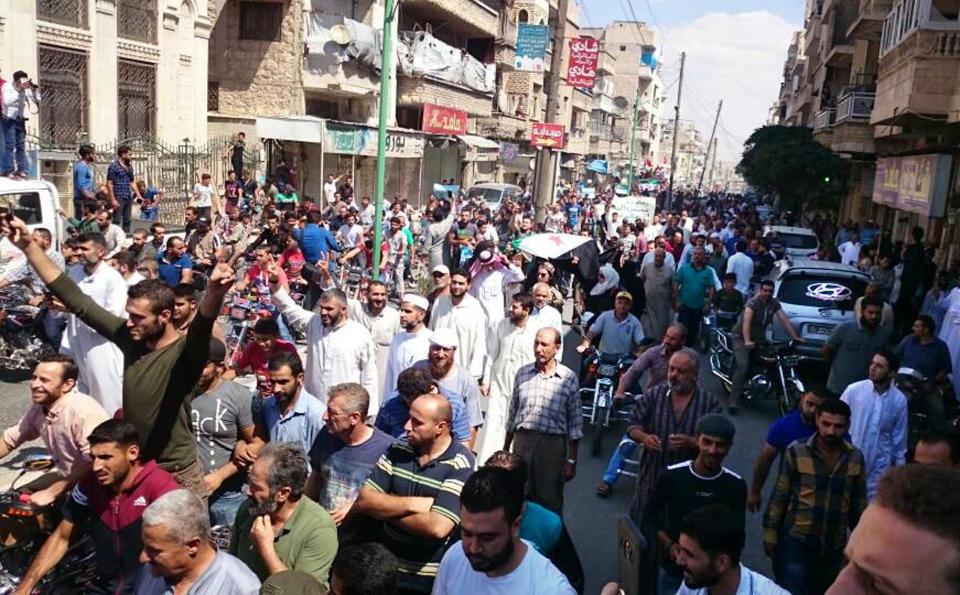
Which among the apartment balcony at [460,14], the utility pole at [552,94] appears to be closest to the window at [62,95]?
the utility pole at [552,94]

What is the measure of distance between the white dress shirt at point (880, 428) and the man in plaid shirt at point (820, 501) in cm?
121

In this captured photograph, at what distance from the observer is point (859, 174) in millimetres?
35812

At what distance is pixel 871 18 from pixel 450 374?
25.0 metres

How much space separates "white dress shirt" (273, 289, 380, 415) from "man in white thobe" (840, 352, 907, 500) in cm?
346

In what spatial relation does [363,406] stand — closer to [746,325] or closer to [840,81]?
[746,325]

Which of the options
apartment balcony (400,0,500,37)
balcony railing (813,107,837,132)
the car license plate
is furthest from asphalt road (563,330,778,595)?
apartment balcony (400,0,500,37)

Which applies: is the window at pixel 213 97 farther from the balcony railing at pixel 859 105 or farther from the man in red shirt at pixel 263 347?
the man in red shirt at pixel 263 347

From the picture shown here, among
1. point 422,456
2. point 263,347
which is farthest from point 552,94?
point 422,456

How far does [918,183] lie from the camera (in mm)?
14734

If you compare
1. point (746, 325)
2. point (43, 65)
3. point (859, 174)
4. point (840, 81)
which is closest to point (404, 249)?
point (746, 325)

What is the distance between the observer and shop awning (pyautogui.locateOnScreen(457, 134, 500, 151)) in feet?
120

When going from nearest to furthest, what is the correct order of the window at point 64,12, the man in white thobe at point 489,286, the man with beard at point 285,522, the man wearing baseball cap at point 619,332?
the man with beard at point 285,522 < the man wearing baseball cap at point 619,332 < the man in white thobe at point 489,286 < the window at point 64,12

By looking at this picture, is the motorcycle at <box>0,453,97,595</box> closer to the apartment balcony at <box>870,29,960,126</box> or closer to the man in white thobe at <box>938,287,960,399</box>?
the man in white thobe at <box>938,287,960,399</box>

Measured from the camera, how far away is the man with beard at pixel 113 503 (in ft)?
12.5
